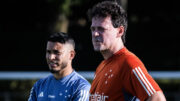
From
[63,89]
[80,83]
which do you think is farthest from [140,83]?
[63,89]

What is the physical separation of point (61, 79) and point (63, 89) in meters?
0.19

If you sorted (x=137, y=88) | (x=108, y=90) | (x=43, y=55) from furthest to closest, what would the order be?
(x=43, y=55), (x=108, y=90), (x=137, y=88)

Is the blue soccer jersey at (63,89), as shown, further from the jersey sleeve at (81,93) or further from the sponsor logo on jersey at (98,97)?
the sponsor logo on jersey at (98,97)

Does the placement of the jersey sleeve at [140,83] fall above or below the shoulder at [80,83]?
above

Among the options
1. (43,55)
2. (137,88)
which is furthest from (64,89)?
(43,55)

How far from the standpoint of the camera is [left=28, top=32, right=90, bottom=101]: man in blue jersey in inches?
199

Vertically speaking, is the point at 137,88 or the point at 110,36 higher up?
the point at 110,36

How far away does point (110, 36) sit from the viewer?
12.2 feet

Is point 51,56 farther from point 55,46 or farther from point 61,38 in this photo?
point 61,38

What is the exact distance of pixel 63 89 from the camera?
204 inches

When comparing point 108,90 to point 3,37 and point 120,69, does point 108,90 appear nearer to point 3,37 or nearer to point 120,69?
point 120,69

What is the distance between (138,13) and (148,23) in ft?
2.63

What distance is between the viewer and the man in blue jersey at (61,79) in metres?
5.06

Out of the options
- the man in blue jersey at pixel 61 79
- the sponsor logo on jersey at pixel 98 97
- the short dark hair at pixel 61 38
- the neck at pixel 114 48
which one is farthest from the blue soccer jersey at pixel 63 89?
the neck at pixel 114 48
